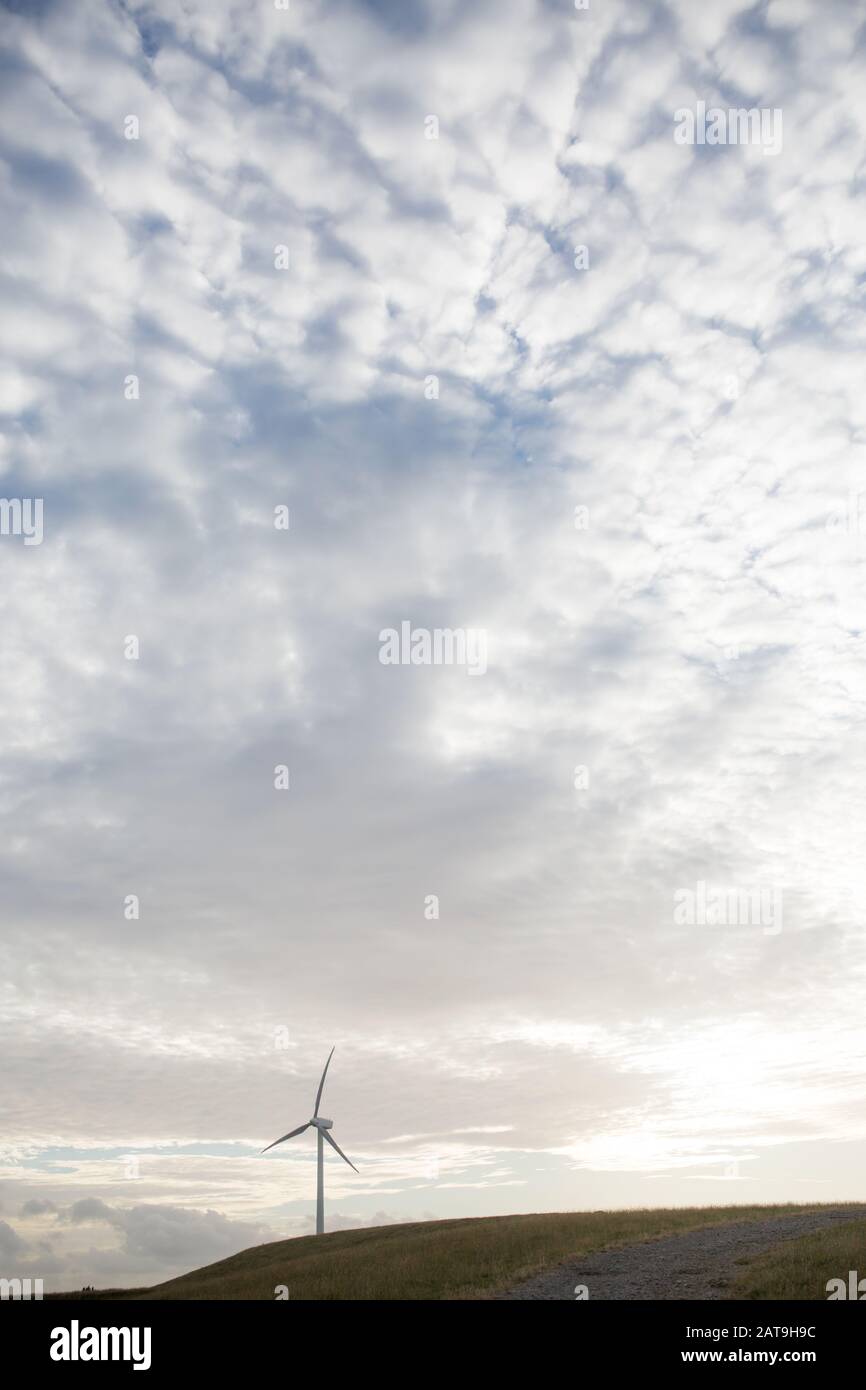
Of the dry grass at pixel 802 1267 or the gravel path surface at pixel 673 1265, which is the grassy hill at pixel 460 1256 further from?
the gravel path surface at pixel 673 1265

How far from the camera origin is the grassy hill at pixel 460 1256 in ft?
129

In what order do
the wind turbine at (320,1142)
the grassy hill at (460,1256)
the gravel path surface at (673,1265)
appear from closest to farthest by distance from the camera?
the gravel path surface at (673,1265) < the grassy hill at (460,1256) < the wind turbine at (320,1142)

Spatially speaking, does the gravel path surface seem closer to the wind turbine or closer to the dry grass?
the dry grass

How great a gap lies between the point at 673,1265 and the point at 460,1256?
43.1 ft

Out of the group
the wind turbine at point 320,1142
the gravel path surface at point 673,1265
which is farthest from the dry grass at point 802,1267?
the wind turbine at point 320,1142

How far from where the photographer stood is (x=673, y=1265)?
3703 centimetres

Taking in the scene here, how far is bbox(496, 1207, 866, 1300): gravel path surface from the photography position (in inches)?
1281

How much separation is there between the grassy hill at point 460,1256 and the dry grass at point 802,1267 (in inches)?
41.8

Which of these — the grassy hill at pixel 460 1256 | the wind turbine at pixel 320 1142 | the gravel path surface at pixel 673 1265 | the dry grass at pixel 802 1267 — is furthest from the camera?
the wind turbine at pixel 320 1142

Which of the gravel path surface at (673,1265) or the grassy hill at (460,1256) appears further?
the grassy hill at (460,1256)

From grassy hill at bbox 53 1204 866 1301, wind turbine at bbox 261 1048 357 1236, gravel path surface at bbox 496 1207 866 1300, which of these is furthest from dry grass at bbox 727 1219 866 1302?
wind turbine at bbox 261 1048 357 1236

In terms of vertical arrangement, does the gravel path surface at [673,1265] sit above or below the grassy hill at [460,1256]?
above
